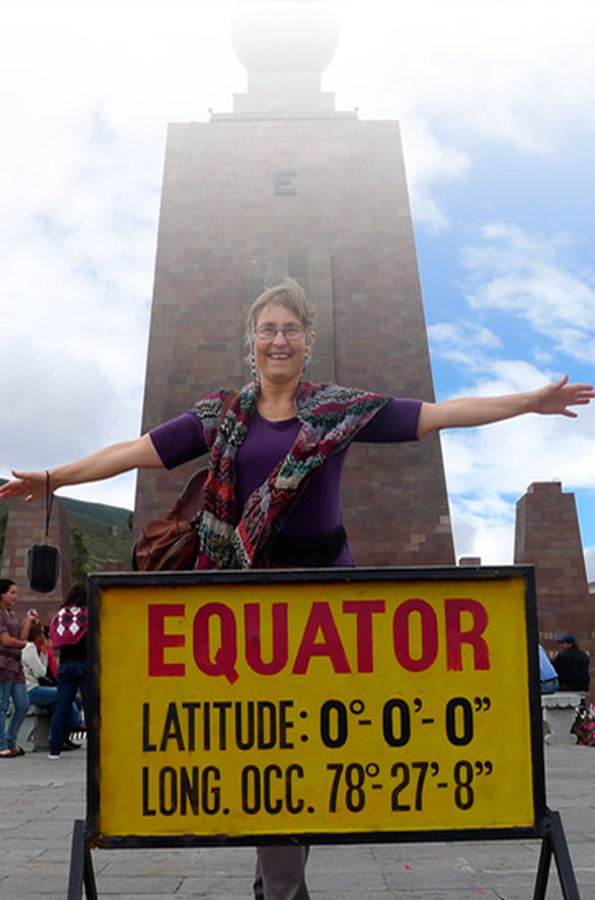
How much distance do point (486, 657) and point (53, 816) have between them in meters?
3.88

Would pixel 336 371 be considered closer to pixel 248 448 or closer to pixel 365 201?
pixel 365 201

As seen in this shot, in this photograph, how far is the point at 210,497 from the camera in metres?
2.89

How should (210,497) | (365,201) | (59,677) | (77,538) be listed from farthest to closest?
(77,538) < (365,201) < (59,677) < (210,497)

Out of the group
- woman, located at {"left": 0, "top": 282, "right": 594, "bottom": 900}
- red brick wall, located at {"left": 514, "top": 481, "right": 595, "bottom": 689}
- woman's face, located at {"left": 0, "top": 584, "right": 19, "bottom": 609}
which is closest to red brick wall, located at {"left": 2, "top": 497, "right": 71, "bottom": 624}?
red brick wall, located at {"left": 514, "top": 481, "right": 595, "bottom": 689}

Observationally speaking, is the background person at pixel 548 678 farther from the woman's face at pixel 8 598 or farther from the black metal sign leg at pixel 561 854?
the black metal sign leg at pixel 561 854

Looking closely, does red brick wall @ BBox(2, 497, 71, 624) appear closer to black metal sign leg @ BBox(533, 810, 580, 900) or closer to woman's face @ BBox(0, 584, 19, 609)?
woman's face @ BBox(0, 584, 19, 609)

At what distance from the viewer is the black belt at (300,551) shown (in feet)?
9.32

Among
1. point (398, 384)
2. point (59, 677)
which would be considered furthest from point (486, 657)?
point (398, 384)

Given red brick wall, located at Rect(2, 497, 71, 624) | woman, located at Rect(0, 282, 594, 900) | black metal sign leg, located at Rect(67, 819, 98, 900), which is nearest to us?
black metal sign leg, located at Rect(67, 819, 98, 900)

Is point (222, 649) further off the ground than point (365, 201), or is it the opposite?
point (365, 201)

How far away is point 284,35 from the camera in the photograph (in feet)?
87.1

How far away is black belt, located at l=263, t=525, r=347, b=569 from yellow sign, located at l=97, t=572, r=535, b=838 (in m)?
0.41

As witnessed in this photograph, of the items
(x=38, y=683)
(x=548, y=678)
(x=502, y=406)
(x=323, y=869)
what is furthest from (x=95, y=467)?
(x=548, y=678)

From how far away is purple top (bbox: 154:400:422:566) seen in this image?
9.43ft
